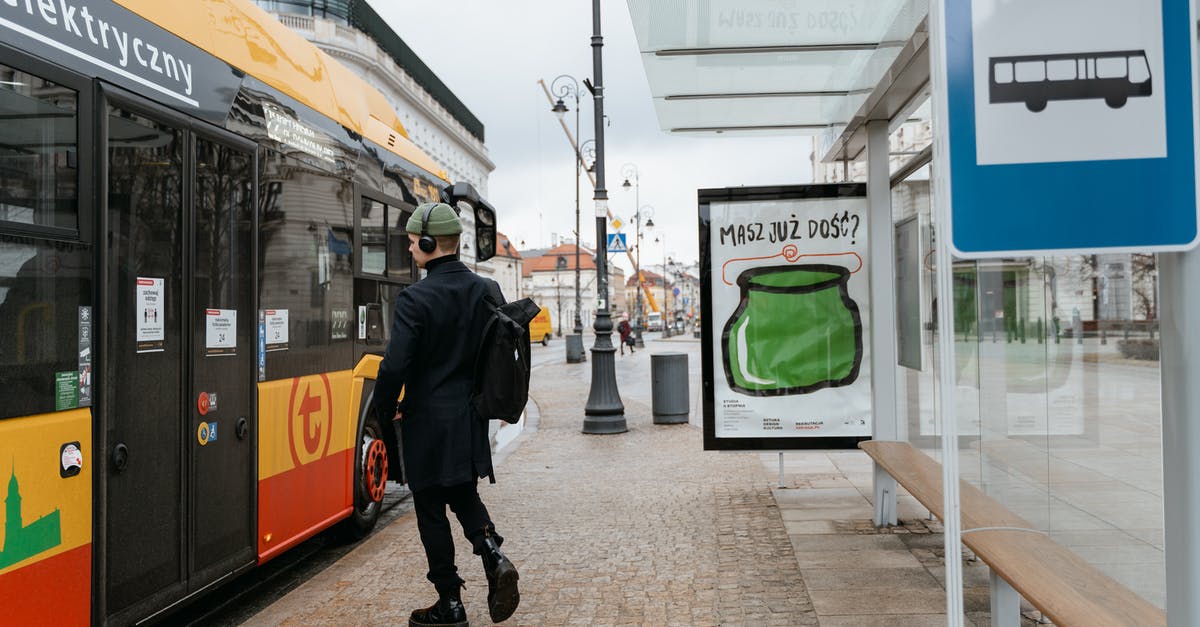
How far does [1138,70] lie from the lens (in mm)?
2297

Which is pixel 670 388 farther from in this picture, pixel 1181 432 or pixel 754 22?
pixel 1181 432

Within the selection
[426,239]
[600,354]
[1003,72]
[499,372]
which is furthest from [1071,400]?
[600,354]

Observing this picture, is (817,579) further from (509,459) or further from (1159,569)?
(509,459)

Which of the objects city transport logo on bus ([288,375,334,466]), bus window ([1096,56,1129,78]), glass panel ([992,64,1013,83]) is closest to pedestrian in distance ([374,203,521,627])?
city transport logo on bus ([288,375,334,466])

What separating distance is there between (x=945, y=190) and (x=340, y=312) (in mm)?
4476

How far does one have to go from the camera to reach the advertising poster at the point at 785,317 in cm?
702

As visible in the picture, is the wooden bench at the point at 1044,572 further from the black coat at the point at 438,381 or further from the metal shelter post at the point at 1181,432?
the black coat at the point at 438,381

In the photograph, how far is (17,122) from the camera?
312 cm

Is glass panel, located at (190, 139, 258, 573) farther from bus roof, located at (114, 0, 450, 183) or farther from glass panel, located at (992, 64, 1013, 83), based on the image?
glass panel, located at (992, 64, 1013, 83)

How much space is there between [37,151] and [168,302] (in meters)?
0.97

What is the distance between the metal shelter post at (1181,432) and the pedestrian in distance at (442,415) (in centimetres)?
277

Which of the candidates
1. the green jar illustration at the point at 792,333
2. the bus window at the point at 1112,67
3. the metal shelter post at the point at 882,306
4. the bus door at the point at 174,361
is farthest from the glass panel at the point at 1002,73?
the green jar illustration at the point at 792,333

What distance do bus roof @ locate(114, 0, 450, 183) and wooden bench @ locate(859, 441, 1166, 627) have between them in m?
4.13

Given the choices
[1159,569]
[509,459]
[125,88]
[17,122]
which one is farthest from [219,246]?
[509,459]
